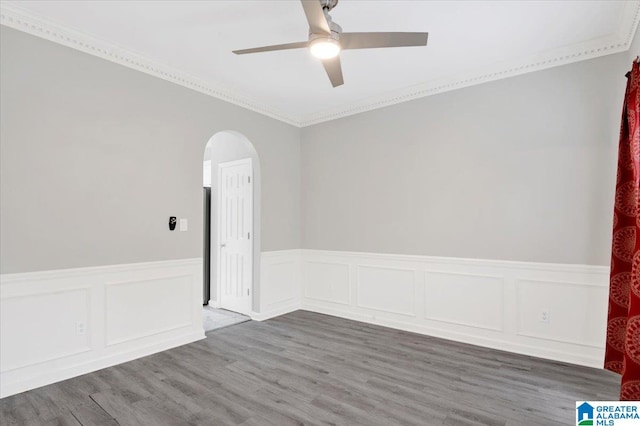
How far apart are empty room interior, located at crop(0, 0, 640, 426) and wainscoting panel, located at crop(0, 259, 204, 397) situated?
0.02 meters

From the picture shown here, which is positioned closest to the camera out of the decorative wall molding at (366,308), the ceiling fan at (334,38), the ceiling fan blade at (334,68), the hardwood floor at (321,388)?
the ceiling fan at (334,38)

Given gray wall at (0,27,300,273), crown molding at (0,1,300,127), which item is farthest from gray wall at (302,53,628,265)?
gray wall at (0,27,300,273)

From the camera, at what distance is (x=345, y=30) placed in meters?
2.89

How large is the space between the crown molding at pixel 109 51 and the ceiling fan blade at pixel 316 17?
85.8 inches

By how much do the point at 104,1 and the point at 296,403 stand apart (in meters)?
3.34

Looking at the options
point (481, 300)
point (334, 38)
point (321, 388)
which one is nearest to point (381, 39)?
point (334, 38)

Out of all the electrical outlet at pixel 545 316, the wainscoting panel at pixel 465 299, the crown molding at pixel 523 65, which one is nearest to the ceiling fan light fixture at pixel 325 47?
the crown molding at pixel 523 65

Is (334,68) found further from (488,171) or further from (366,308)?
(366,308)

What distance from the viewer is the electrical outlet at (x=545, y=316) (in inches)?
131

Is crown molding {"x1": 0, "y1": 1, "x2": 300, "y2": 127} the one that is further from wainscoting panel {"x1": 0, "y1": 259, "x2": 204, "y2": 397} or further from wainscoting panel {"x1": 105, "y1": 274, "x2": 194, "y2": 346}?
wainscoting panel {"x1": 105, "y1": 274, "x2": 194, "y2": 346}

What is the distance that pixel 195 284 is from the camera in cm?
390

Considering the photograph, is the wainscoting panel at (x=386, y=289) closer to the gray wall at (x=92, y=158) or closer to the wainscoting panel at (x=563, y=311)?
the wainscoting panel at (x=563, y=311)

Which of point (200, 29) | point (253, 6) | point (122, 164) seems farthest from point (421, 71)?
point (122, 164)

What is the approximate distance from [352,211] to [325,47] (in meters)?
2.77
